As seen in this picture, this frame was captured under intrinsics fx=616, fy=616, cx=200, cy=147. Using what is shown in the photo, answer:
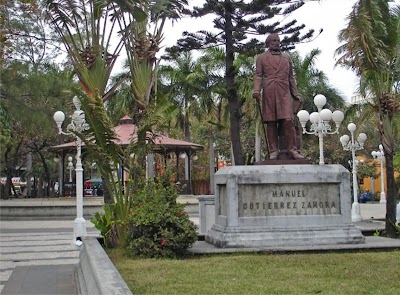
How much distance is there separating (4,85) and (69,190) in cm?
2107

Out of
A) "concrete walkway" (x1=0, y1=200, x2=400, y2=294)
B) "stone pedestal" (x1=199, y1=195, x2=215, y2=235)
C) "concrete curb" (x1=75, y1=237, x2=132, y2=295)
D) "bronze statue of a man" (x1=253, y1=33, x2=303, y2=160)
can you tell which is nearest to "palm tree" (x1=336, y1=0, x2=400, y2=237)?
"concrete walkway" (x1=0, y1=200, x2=400, y2=294)

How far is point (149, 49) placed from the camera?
40.0 feet

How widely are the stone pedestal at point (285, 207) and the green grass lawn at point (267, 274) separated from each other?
777 millimetres

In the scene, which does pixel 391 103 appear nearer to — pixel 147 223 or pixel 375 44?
pixel 375 44

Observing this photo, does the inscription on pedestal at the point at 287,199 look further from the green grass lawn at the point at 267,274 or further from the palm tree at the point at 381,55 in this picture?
the palm tree at the point at 381,55

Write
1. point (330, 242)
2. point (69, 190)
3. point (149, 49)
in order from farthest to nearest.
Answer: point (69, 190) → point (149, 49) → point (330, 242)

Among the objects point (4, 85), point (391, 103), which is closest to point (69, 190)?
point (4, 85)

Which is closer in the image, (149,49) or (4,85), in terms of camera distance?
(149,49)

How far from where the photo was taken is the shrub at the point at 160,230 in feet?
30.6

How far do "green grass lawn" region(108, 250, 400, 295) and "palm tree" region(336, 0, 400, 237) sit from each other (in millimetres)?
5062

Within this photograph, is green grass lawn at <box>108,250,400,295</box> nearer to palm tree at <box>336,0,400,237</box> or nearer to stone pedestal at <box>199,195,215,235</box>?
palm tree at <box>336,0,400,237</box>

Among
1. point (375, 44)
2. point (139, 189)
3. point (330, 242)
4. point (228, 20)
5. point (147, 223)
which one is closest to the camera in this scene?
point (147, 223)

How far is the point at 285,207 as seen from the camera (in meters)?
10.4

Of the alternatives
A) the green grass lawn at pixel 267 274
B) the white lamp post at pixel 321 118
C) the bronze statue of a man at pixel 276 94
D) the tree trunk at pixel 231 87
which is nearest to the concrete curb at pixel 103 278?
the green grass lawn at pixel 267 274
